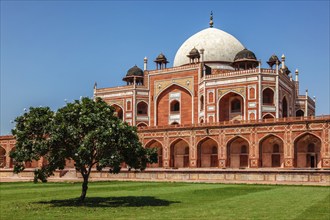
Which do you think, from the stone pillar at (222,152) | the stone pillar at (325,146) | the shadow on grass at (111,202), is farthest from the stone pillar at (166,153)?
the shadow on grass at (111,202)

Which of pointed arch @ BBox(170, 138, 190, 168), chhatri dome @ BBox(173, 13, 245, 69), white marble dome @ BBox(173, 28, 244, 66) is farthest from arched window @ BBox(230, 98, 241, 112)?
white marble dome @ BBox(173, 28, 244, 66)

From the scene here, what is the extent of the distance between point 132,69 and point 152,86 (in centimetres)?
443

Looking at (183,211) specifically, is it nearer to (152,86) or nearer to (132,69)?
(152,86)

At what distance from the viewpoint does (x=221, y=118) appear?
152 feet

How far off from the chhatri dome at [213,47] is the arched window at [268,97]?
9035 mm

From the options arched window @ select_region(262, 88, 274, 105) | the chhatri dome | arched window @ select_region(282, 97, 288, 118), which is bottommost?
arched window @ select_region(282, 97, 288, 118)

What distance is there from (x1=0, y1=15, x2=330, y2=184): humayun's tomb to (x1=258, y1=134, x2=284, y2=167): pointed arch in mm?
87

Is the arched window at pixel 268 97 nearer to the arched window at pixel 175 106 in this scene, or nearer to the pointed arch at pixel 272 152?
the pointed arch at pixel 272 152

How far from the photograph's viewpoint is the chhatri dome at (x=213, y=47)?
53500 millimetres

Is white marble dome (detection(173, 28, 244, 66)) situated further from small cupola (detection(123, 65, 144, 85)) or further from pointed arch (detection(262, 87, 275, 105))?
pointed arch (detection(262, 87, 275, 105))

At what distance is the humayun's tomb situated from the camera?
36.2 meters

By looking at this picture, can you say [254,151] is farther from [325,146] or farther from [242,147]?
[325,146]

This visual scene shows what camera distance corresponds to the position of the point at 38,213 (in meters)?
14.3

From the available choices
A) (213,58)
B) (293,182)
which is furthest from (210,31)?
(293,182)
